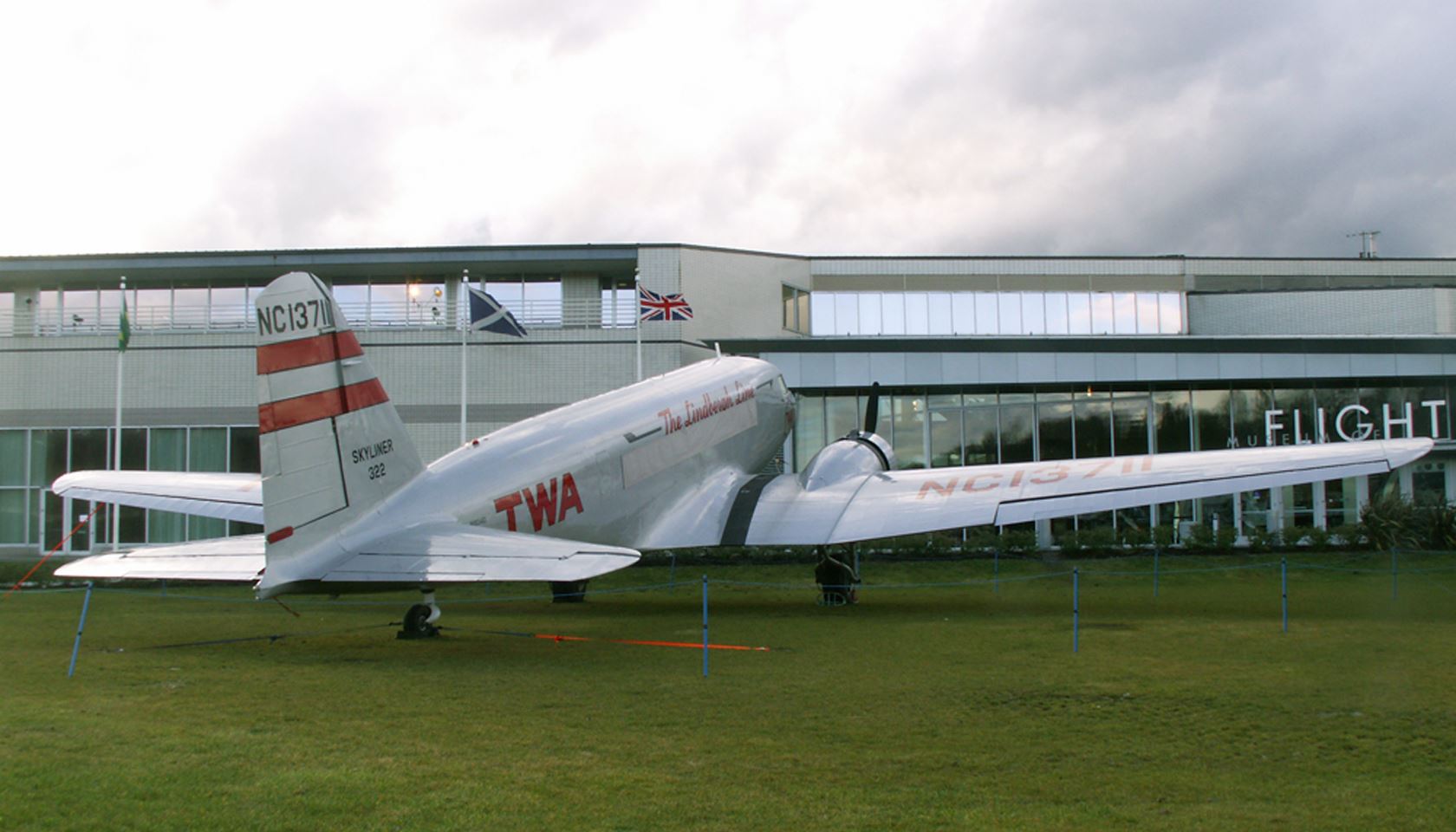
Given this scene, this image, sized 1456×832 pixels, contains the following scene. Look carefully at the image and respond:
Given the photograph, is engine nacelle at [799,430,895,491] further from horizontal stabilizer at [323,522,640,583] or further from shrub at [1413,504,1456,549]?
shrub at [1413,504,1456,549]

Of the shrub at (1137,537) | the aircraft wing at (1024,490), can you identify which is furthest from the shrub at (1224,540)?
the aircraft wing at (1024,490)

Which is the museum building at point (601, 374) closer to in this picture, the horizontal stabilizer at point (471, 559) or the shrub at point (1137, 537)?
the shrub at point (1137, 537)

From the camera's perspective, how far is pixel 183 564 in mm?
12805

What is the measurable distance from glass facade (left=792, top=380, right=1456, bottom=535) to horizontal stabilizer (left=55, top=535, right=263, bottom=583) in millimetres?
21923

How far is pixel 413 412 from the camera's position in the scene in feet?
104

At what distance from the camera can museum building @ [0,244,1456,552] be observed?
3212cm

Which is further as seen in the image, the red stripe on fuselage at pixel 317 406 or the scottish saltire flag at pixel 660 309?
the scottish saltire flag at pixel 660 309

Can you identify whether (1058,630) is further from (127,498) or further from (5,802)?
(127,498)

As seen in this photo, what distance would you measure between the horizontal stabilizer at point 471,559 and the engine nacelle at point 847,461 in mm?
8970

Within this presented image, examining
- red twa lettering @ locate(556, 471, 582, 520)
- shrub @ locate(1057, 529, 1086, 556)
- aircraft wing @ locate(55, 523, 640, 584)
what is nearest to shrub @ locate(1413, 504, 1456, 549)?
shrub @ locate(1057, 529, 1086, 556)

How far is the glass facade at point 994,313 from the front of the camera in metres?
38.9

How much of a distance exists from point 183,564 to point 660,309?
17760 mm

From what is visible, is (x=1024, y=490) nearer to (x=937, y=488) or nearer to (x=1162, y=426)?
(x=937, y=488)

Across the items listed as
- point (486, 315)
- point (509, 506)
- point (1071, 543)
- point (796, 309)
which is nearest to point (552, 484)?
point (509, 506)
